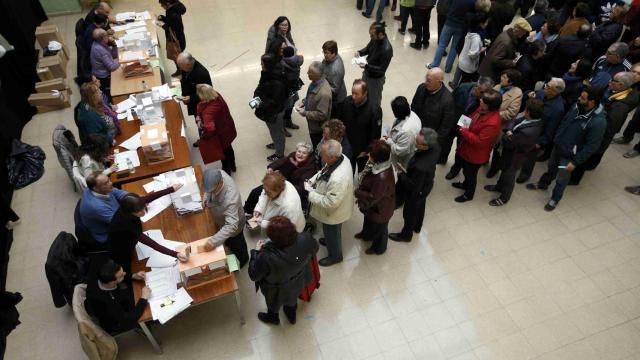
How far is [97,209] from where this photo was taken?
3816 mm

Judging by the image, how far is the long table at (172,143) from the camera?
453 cm

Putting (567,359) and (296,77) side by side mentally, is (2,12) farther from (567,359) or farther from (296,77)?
(567,359)

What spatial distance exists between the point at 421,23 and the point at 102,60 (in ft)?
18.3

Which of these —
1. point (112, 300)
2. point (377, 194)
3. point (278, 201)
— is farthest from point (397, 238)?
point (112, 300)

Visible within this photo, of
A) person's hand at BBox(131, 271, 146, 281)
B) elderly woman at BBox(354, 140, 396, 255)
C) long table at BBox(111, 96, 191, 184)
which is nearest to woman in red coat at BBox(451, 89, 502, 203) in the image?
elderly woman at BBox(354, 140, 396, 255)

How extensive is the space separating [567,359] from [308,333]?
2406mm

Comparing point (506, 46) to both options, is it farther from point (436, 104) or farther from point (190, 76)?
point (190, 76)

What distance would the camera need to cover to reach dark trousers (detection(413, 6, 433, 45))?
7.87 meters

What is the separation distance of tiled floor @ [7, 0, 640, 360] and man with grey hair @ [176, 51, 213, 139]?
936mm

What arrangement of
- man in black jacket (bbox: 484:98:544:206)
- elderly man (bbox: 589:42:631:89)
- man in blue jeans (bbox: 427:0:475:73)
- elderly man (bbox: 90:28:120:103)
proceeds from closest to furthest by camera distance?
man in black jacket (bbox: 484:98:544:206)
elderly man (bbox: 589:42:631:89)
elderly man (bbox: 90:28:120:103)
man in blue jeans (bbox: 427:0:475:73)

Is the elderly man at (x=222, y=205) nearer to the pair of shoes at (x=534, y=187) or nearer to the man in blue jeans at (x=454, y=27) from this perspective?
the pair of shoes at (x=534, y=187)

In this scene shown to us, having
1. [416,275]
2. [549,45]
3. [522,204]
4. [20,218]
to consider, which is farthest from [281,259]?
[549,45]

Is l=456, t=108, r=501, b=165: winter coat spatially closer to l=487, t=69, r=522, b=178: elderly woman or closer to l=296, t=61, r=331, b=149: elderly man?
l=487, t=69, r=522, b=178: elderly woman

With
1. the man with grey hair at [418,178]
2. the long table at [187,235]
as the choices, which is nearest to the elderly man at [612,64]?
the man with grey hair at [418,178]
